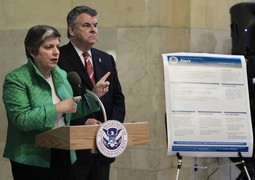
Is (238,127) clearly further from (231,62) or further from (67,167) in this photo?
(67,167)

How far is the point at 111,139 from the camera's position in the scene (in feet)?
10.8

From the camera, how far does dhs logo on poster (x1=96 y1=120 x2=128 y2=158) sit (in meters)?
3.25

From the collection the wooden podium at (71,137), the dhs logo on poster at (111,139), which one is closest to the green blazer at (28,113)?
the wooden podium at (71,137)

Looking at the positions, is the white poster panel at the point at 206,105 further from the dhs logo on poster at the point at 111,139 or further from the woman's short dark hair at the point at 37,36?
the woman's short dark hair at the point at 37,36

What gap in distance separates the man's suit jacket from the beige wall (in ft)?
4.65

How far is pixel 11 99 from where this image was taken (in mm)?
3354

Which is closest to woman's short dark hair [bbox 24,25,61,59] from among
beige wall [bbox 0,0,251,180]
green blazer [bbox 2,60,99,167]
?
green blazer [bbox 2,60,99,167]

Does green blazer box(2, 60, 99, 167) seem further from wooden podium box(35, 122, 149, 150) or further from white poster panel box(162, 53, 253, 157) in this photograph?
white poster panel box(162, 53, 253, 157)

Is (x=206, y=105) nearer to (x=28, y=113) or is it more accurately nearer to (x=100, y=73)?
(x=100, y=73)

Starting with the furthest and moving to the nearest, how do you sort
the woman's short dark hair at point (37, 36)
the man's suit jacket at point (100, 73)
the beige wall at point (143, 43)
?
the beige wall at point (143, 43), the man's suit jacket at point (100, 73), the woman's short dark hair at point (37, 36)

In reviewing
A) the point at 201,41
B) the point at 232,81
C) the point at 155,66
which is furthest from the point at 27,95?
the point at 201,41

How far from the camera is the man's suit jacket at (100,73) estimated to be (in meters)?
4.27

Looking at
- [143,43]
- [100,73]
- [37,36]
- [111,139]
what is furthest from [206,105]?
[37,36]

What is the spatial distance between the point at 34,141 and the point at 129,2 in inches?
117
